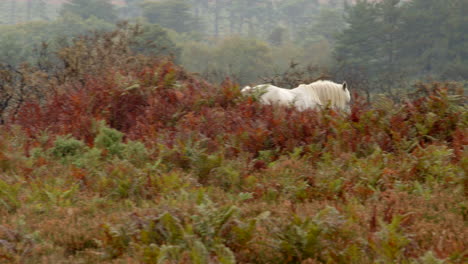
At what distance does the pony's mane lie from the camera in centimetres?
1010

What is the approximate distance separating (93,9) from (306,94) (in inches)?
3253

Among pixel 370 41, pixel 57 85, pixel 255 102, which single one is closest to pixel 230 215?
pixel 255 102

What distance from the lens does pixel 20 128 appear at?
8.00 meters

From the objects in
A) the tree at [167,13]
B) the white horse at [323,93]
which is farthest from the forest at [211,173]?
the tree at [167,13]

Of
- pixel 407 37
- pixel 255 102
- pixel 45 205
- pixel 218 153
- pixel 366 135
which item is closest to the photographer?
pixel 45 205

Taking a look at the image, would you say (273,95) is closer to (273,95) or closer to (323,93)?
(273,95)

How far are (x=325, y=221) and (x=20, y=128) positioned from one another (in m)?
5.24

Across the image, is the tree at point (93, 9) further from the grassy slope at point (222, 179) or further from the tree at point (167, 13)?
the grassy slope at point (222, 179)

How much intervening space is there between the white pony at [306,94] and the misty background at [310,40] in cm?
376

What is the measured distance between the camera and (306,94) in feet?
32.8

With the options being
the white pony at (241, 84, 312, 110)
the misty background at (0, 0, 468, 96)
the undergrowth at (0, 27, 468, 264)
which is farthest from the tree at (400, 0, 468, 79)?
the undergrowth at (0, 27, 468, 264)

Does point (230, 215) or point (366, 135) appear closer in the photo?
point (230, 215)

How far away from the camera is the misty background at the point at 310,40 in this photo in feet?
164

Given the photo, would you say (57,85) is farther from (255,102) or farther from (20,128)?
(255,102)
